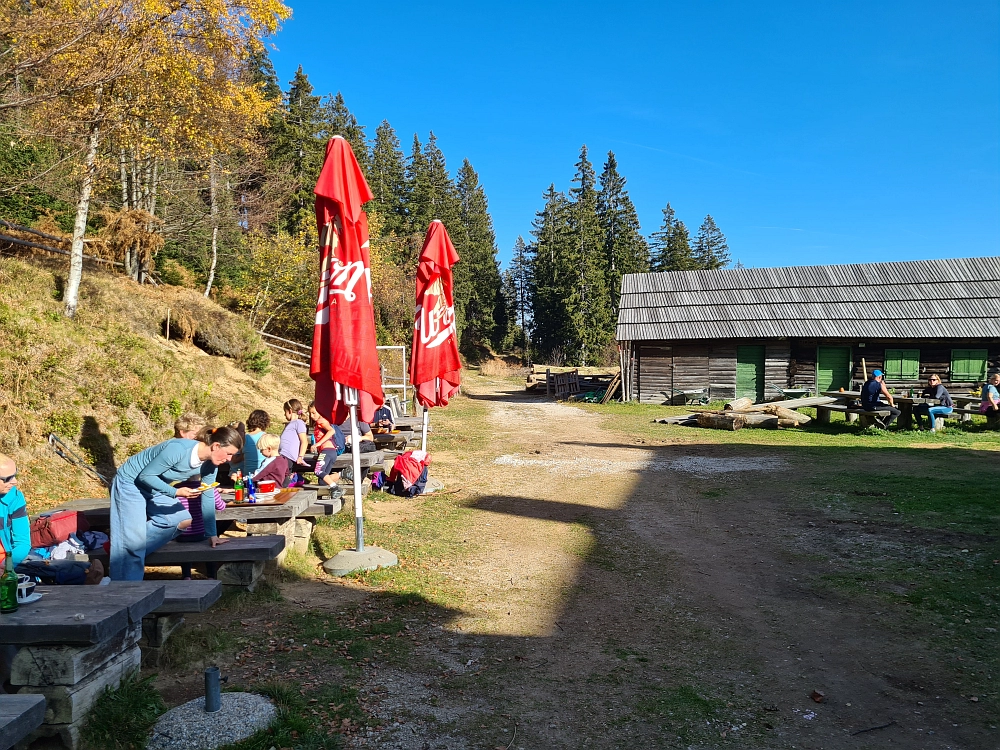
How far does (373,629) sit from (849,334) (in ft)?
81.5

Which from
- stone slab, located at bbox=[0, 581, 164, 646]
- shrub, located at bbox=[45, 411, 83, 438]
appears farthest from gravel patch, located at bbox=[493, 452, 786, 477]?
stone slab, located at bbox=[0, 581, 164, 646]

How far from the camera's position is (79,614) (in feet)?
11.2

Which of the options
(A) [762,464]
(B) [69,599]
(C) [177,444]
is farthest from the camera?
(A) [762,464]

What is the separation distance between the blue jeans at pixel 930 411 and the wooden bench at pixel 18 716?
63.2 ft

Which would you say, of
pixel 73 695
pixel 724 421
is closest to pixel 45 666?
pixel 73 695

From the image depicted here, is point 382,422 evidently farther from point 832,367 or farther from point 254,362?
point 832,367

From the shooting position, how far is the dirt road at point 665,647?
3861mm

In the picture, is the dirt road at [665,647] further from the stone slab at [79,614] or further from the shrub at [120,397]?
the shrub at [120,397]

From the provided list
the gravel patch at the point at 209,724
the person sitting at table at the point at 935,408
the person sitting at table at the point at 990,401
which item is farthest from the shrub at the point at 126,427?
the person sitting at table at the point at 990,401

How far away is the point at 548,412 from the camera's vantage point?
23797 millimetres

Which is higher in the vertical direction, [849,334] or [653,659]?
[849,334]

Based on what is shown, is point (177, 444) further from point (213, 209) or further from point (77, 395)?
point (213, 209)

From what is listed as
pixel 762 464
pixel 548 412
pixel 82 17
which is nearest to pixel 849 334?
pixel 548 412

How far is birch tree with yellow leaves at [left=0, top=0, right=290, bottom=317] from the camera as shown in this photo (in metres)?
8.91
